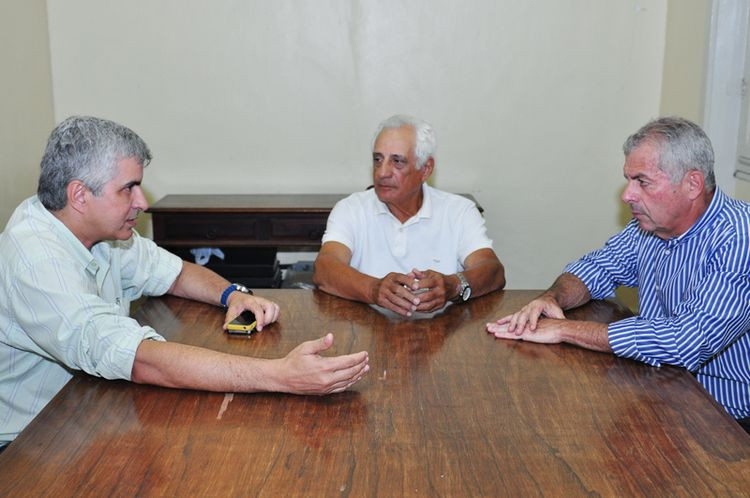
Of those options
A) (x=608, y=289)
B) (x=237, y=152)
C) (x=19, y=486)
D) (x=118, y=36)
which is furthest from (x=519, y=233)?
(x=19, y=486)

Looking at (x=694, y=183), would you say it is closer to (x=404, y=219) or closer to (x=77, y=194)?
(x=404, y=219)

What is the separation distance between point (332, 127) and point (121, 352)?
264 cm

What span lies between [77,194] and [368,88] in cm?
243

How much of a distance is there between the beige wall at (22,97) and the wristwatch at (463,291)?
2192mm

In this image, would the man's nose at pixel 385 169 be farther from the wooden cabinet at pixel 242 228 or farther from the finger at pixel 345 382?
the finger at pixel 345 382

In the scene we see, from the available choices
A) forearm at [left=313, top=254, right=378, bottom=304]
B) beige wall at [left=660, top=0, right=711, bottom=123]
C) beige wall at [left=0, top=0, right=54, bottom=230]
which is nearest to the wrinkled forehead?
forearm at [left=313, top=254, right=378, bottom=304]

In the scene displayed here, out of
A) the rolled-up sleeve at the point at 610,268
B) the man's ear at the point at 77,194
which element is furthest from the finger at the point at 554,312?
the man's ear at the point at 77,194

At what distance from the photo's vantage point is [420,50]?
4184mm

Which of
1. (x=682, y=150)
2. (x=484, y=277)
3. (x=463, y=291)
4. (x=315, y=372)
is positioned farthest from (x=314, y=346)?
Result: (x=682, y=150)

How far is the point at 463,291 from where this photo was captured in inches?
98.7

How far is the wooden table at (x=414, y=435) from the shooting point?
54.8 inches

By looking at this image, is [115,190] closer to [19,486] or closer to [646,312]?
[19,486]

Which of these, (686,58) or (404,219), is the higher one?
(686,58)

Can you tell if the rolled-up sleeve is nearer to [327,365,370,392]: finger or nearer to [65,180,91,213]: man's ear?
[327,365,370,392]: finger
